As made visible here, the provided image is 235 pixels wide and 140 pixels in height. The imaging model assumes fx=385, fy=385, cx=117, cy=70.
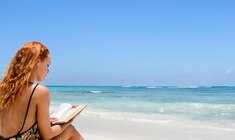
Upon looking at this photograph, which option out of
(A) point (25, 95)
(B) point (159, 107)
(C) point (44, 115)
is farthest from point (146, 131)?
(B) point (159, 107)

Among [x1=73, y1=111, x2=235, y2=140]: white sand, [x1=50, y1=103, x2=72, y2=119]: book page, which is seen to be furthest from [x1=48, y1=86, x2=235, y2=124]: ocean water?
[x1=50, y1=103, x2=72, y2=119]: book page

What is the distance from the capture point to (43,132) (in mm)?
2686

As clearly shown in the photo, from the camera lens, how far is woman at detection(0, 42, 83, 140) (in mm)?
2541

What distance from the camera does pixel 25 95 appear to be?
8.38 ft

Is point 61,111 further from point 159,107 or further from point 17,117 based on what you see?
point 159,107

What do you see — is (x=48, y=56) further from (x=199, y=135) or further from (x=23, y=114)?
(x=199, y=135)

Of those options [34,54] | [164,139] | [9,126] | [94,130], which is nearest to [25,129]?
[9,126]

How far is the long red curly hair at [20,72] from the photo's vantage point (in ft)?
8.31

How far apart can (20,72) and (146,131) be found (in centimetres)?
420

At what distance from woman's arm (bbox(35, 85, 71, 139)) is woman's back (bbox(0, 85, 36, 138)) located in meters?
0.04

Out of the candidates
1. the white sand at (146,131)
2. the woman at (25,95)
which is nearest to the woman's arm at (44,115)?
the woman at (25,95)

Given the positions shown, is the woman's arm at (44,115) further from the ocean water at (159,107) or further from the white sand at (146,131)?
the ocean water at (159,107)

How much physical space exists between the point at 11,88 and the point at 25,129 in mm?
304

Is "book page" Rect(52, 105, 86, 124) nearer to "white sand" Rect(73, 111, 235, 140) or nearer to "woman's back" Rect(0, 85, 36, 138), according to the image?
"woman's back" Rect(0, 85, 36, 138)
